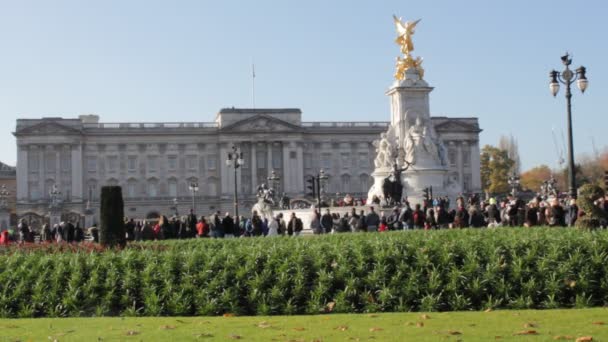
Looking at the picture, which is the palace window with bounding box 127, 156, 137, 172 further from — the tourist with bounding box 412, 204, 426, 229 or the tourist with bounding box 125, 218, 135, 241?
the tourist with bounding box 412, 204, 426, 229

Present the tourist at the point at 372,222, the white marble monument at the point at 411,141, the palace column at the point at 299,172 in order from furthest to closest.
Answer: the palace column at the point at 299,172 < the white marble monument at the point at 411,141 < the tourist at the point at 372,222

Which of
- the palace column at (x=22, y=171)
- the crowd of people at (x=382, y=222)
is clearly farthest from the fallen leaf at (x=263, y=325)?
the palace column at (x=22, y=171)

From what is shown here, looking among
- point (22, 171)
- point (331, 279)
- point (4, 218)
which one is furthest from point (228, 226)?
point (22, 171)

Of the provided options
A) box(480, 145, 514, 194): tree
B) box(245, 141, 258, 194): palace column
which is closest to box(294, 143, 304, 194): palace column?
box(245, 141, 258, 194): palace column

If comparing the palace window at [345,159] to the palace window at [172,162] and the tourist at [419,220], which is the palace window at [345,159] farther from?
the tourist at [419,220]

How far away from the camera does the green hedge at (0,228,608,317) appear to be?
464 inches

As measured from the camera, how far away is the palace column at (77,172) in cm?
9638

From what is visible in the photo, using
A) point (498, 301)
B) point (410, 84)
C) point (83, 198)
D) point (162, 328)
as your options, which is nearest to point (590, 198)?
point (498, 301)

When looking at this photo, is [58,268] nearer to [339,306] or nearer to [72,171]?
[339,306]

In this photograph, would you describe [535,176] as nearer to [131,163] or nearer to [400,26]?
[131,163]

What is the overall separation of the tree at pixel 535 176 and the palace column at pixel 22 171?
7396 cm

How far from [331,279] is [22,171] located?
90097mm

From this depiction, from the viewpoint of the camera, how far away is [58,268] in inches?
513

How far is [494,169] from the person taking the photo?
114 metres
